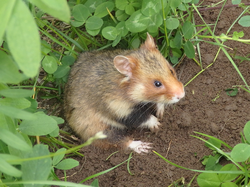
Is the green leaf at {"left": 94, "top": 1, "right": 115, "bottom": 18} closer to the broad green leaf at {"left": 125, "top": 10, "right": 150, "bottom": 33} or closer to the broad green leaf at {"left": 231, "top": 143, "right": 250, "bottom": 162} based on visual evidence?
the broad green leaf at {"left": 125, "top": 10, "right": 150, "bottom": 33}

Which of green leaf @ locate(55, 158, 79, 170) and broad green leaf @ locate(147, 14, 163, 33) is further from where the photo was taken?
broad green leaf @ locate(147, 14, 163, 33)

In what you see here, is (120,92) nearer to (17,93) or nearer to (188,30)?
(188,30)

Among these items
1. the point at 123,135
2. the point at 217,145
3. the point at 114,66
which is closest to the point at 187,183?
the point at 217,145

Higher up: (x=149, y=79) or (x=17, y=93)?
(x=17, y=93)

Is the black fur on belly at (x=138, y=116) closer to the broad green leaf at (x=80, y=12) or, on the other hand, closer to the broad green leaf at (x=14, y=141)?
the broad green leaf at (x=80, y=12)

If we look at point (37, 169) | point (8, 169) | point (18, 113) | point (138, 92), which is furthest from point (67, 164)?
point (138, 92)

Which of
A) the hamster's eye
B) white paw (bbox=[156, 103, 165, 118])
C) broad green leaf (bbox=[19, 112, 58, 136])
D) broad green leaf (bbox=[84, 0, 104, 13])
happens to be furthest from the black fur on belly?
broad green leaf (bbox=[19, 112, 58, 136])

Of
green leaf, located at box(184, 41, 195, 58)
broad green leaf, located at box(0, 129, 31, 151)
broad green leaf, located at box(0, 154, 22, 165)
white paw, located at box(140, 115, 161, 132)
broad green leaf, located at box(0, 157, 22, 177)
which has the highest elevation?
broad green leaf, located at box(0, 129, 31, 151)
